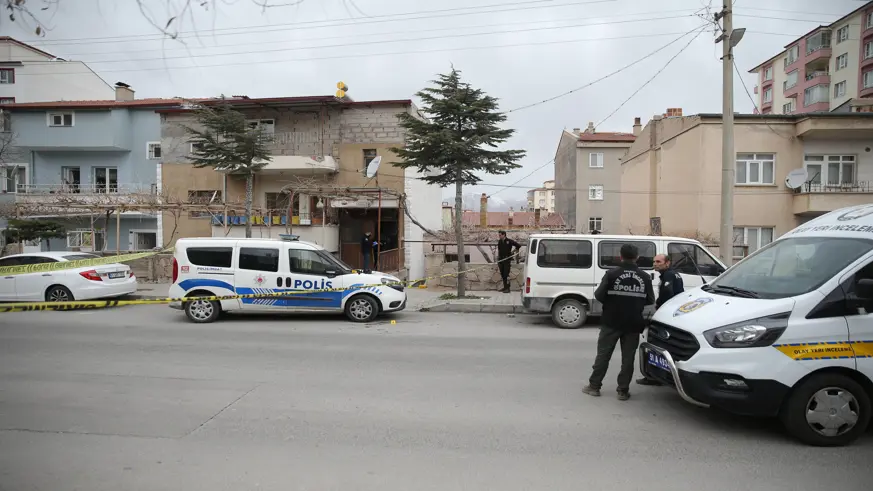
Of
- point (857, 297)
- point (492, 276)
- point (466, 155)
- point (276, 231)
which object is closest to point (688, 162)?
point (492, 276)

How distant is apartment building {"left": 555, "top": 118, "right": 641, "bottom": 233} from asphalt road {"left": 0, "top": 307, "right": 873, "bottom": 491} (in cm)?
3664

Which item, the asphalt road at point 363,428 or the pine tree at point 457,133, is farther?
the pine tree at point 457,133

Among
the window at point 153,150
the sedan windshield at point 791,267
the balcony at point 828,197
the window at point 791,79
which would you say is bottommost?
the sedan windshield at point 791,267

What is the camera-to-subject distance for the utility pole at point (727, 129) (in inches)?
491

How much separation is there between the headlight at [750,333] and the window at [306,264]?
8.29m

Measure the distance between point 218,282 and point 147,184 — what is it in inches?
867

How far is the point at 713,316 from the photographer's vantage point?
498cm

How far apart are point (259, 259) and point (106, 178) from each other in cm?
2424

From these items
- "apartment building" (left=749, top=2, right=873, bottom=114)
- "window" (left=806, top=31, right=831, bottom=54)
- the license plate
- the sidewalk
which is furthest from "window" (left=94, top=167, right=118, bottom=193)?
"window" (left=806, top=31, right=831, bottom=54)

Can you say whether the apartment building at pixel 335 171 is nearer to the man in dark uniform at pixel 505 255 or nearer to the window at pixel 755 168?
the man in dark uniform at pixel 505 255

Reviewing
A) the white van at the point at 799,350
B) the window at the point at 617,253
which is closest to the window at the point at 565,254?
the window at the point at 617,253

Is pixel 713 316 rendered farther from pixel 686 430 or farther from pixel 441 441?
pixel 441 441

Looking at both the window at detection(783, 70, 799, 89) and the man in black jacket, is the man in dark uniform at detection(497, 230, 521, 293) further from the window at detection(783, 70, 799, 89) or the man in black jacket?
the window at detection(783, 70, 799, 89)

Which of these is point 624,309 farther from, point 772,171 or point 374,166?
point 772,171
